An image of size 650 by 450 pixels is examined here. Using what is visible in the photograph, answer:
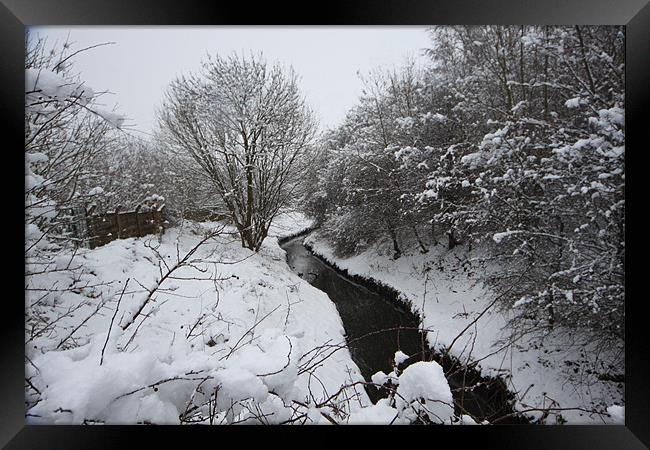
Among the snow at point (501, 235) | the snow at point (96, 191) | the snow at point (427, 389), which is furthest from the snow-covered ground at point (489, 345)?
the snow at point (96, 191)

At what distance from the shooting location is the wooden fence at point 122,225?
1.96 meters

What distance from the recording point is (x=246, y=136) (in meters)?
3.80

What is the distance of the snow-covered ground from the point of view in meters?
1.60

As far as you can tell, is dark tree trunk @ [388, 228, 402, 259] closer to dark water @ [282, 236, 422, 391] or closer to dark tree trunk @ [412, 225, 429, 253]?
dark tree trunk @ [412, 225, 429, 253]

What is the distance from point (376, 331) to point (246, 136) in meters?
2.99

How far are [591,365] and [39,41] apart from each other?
3.86m

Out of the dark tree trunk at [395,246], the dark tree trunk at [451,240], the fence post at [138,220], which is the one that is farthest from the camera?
the dark tree trunk at [395,246]

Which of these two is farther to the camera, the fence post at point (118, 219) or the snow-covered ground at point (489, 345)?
the fence post at point (118, 219)

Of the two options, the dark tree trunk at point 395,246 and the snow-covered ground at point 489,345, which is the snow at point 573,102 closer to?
the snow-covered ground at point 489,345

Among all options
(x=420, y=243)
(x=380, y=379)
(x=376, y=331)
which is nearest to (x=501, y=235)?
(x=420, y=243)

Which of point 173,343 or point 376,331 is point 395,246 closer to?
point 376,331

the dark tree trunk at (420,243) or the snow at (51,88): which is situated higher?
the snow at (51,88)
